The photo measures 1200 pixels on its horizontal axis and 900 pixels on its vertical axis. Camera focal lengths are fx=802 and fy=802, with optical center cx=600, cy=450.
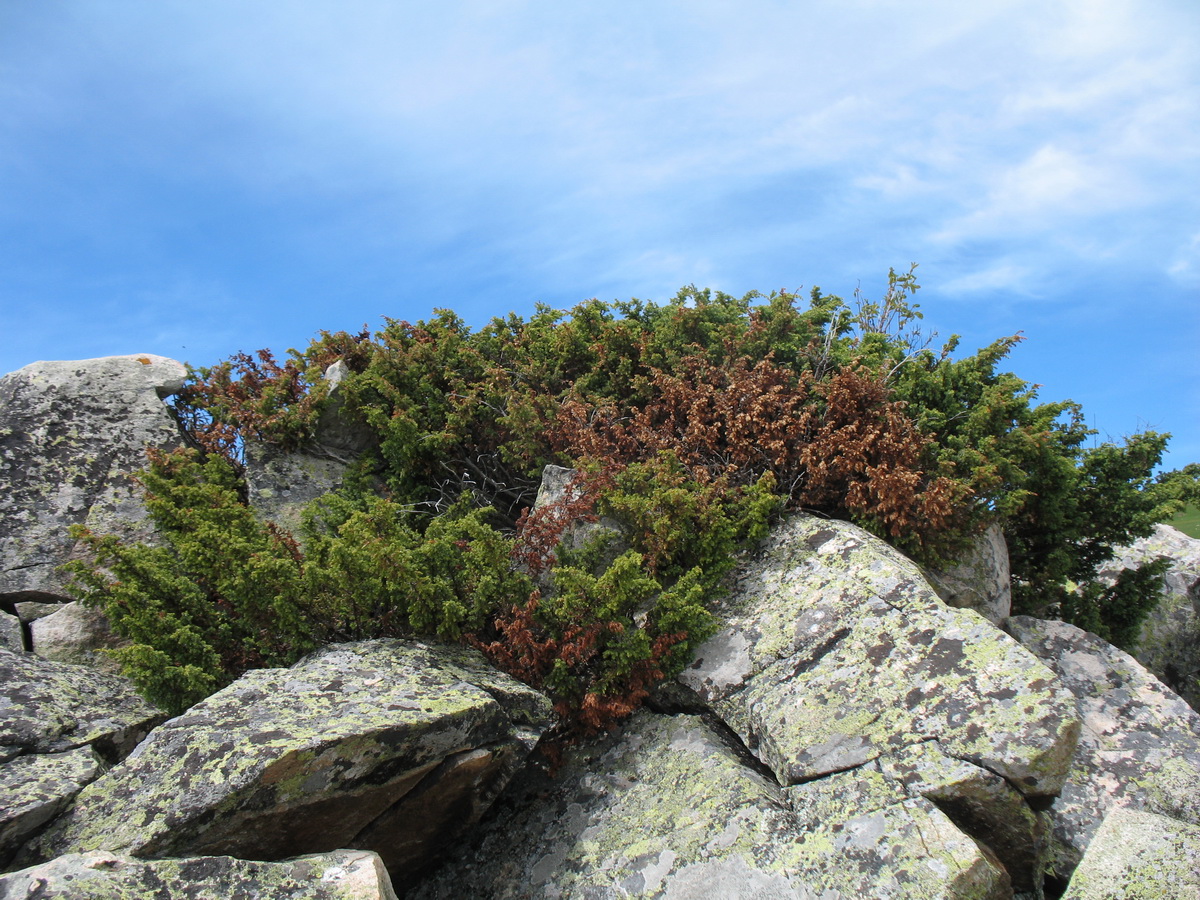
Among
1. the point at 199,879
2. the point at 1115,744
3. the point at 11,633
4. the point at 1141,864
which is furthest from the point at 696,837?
the point at 11,633

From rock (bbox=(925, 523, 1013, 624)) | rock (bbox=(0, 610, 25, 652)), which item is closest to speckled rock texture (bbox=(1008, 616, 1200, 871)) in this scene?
rock (bbox=(925, 523, 1013, 624))

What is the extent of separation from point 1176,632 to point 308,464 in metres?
12.1


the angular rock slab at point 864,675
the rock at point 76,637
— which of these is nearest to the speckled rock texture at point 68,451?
the rock at point 76,637

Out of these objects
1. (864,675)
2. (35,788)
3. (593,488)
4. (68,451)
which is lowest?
(35,788)

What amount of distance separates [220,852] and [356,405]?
6.55 meters

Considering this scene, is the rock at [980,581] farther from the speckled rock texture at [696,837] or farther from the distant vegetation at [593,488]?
the speckled rock texture at [696,837]

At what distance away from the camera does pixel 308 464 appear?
411 inches

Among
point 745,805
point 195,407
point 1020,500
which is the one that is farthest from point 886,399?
point 195,407

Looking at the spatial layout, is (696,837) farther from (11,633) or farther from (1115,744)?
(11,633)

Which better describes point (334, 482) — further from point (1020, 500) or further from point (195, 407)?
point (1020, 500)

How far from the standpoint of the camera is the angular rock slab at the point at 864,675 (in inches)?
224

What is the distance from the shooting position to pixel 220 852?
487 cm

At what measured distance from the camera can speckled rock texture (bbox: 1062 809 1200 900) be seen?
15.8 ft

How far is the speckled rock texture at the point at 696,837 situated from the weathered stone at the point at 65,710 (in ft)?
8.75
